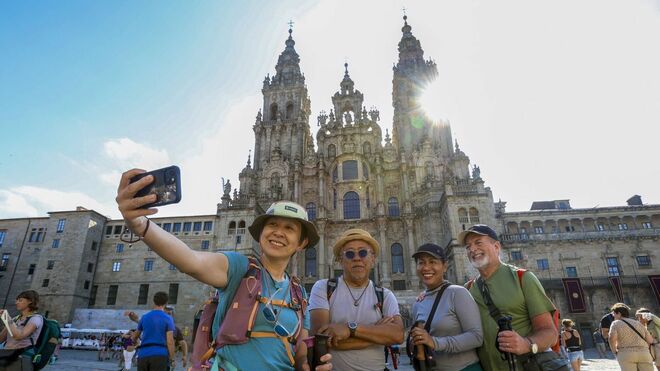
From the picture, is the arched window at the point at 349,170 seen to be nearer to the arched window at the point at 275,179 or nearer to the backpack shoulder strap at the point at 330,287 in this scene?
the arched window at the point at 275,179

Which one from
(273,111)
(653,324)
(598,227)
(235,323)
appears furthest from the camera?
(273,111)

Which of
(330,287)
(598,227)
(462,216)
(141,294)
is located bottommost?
(330,287)

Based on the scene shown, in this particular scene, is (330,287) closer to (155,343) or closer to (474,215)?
(155,343)

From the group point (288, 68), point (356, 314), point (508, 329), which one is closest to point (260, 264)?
point (356, 314)

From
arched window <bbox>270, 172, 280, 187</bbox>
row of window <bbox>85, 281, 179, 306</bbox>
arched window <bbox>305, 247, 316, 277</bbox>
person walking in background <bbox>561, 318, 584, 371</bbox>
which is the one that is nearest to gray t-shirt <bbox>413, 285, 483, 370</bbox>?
person walking in background <bbox>561, 318, 584, 371</bbox>

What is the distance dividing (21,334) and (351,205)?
104 ft

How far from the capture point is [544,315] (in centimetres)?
339

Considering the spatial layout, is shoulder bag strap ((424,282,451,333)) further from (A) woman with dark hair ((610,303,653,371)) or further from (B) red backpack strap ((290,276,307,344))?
(A) woman with dark hair ((610,303,653,371))

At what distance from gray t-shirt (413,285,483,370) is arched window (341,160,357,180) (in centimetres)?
3297

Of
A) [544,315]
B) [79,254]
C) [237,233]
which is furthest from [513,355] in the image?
[79,254]

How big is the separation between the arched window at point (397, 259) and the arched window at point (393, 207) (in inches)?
126

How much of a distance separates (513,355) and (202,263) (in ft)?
8.99

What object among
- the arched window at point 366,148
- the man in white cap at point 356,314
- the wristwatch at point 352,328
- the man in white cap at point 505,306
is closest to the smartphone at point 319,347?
the man in white cap at point 356,314

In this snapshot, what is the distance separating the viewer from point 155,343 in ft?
19.3
